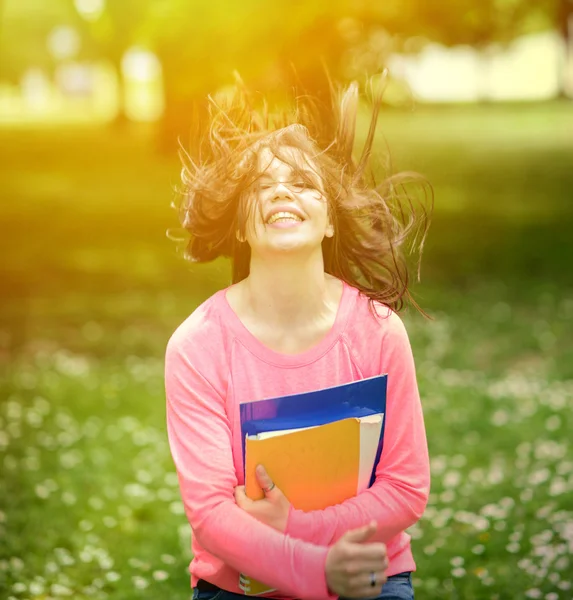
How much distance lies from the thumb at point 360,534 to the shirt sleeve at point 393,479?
18 cm

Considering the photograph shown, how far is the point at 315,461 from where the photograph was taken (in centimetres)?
257

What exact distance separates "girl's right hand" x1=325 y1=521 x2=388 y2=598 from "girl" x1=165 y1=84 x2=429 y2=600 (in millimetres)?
61

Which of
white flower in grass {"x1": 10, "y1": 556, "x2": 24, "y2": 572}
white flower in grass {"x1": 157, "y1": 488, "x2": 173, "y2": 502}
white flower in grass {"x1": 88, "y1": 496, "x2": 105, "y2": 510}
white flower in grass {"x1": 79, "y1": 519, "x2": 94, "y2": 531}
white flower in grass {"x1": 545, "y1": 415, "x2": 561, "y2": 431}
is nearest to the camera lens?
white flower in grass {"x1": 10, "y1": 556, "x2": 24, "y2": 572}

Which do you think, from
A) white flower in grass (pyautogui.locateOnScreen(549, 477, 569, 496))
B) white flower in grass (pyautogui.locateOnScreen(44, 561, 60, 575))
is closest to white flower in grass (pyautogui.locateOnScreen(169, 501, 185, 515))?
white flower in grass (pyautogui.locateOnScreen(44, 561, 60, 575))

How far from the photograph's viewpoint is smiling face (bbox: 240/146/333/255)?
103 inches

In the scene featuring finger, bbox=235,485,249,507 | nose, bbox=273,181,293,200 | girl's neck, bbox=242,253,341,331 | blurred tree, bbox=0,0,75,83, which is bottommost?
finger, bbox=235,485,249,507

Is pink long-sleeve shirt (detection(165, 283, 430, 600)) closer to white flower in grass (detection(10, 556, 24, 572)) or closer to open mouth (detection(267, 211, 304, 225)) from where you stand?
open mouth (detection(267, 211, 304, 225))

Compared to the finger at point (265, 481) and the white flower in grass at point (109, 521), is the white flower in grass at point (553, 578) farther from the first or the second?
the finger at point (265, 481)

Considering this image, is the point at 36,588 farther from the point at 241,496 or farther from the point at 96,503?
the point at 241,496

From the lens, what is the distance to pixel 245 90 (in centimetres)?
301

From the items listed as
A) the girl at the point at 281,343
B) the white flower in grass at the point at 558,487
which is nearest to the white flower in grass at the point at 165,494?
the white flower in grass at the point at 558,487

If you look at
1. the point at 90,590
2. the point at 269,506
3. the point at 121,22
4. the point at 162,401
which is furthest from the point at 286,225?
the point at 121,22

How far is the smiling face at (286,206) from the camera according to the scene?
262 centimetres

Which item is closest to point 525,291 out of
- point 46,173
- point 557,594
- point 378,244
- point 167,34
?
point 167,34
